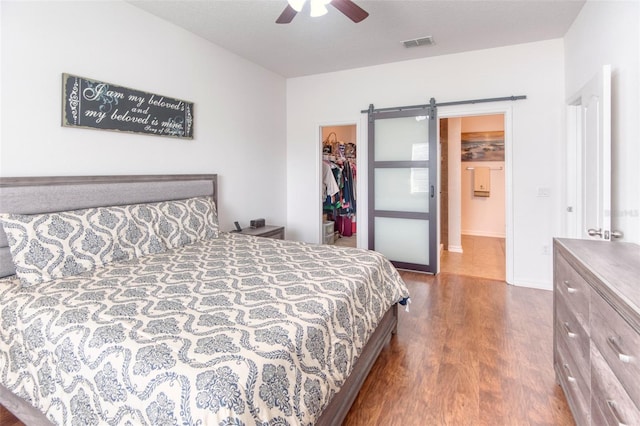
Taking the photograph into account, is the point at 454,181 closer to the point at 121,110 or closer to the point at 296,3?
the point at 296,3

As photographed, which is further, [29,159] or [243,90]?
[243,90]

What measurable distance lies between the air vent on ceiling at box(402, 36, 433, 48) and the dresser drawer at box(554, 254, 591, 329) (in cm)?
268

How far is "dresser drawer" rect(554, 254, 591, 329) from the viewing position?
1430 mm

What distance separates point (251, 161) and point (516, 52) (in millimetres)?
3308

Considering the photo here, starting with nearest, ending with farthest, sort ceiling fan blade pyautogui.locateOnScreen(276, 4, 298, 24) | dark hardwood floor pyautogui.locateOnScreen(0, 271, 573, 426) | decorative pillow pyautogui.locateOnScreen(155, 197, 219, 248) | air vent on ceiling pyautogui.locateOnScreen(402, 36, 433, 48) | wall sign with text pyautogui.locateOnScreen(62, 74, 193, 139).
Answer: dark hardwood floor pyautogui.locateOnScreen(0, 271, 573, 426) → ceiling fan blade pyautogui.locateOnScreen(276, 4, 298, 24) → wall sign with text pyautogui.locateOnScreen(62, 74, 193, 139) → decorative pillow pyautogui.locateOnScreen(155, 197, 219, 248) → air vent on ceiling pyautogui.locateOnScreen(402, 36, 433, 48)

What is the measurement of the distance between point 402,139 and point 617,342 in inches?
139

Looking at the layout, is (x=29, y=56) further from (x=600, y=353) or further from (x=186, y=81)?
(x=600, y=353)

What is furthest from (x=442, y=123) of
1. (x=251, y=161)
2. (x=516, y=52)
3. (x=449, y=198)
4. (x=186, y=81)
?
(x=186, y=81)

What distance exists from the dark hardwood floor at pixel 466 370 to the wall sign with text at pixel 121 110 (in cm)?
195

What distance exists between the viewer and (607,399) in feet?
3.93

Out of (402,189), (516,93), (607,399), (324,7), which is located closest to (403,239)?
(402,189)


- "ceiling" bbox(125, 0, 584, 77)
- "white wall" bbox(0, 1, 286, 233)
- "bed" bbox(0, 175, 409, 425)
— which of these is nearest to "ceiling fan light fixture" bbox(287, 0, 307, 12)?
"ceiling" bbox(125, 0, 584, 77)

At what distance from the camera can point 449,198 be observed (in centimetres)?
563

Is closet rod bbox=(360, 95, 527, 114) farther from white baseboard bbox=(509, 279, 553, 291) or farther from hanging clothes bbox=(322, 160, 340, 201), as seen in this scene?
white baseboard bbox=(509, 279, 553, 291)
